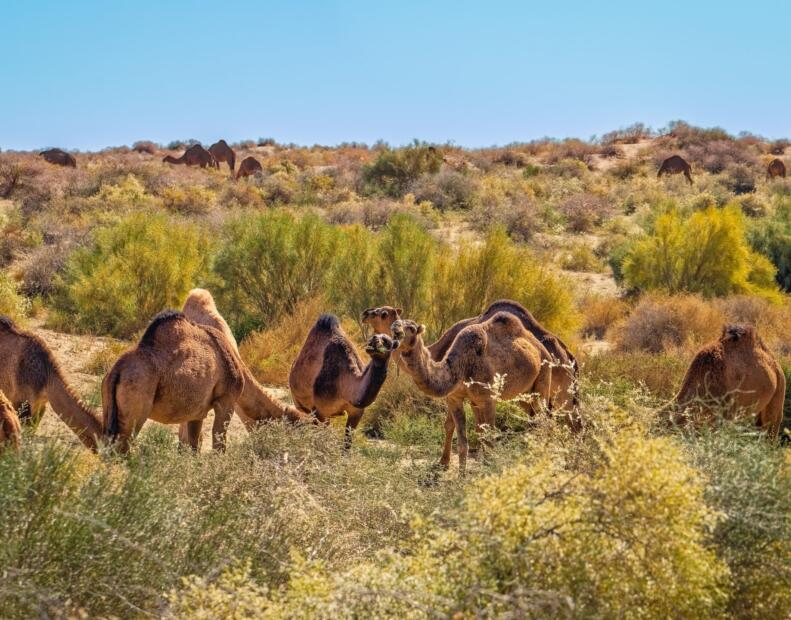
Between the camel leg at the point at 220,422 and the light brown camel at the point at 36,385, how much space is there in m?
1.03

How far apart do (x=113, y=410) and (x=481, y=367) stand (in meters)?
3.52

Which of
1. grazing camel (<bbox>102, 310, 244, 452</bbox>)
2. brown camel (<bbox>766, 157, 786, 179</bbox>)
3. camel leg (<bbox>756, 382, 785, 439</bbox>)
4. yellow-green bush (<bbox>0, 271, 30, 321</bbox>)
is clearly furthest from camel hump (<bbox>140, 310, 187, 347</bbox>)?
brown camel (<bbox>766, 157, 786, 179</bbox>)

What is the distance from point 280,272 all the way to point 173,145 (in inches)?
2234

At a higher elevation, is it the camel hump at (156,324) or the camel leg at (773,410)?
the camel hump at (156,324)

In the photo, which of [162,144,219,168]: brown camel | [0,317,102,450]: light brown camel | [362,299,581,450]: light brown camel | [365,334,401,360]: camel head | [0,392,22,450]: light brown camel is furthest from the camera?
[162,144,219,168]: brown camel

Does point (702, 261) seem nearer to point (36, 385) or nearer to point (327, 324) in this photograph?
point (327, 324)

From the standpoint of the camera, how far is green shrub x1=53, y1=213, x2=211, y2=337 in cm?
1870

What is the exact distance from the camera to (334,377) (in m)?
10.1

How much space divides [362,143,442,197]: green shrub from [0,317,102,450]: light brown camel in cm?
3237

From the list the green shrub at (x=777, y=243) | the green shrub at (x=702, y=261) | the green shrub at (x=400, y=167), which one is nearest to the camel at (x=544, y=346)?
the green shrub at (x=702, y=261)

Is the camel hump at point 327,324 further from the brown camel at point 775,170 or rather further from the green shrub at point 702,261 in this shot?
the brown camel at point 775,170

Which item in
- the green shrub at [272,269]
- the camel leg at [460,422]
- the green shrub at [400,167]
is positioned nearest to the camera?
the camel leg at [460,422]

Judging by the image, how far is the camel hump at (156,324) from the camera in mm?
8936

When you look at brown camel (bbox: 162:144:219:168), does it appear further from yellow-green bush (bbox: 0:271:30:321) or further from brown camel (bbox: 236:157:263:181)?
yellow-green bush (bbox: 0:271:30:321)
